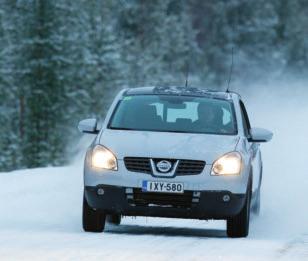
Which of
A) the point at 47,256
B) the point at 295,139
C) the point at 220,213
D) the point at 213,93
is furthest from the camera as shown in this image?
the point at 295,139

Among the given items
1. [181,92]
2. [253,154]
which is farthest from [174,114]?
[253,154]

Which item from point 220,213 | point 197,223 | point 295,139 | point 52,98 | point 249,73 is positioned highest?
point 220,213

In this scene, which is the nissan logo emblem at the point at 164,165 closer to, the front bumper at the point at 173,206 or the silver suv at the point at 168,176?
the silver suv at the point at 168,176

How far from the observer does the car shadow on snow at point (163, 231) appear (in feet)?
38.3

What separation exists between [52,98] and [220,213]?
50389 millimetres

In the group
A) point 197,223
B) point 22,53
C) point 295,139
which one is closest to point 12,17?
point 22,53

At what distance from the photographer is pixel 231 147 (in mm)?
11578

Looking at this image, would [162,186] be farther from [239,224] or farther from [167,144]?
[239,224]

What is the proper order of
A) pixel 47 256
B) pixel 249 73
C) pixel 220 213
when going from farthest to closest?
pixel 249 73 → pixel 220 213 → pixel 47 256

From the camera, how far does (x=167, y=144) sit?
1141 centimetres

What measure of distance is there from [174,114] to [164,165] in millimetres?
1785

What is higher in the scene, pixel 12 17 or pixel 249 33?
pixel 12 17

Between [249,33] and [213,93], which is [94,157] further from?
[249,33]

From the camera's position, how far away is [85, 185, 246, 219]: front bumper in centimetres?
1125
